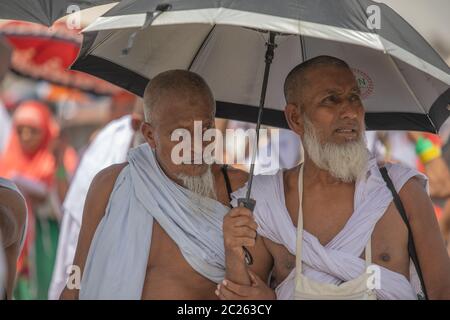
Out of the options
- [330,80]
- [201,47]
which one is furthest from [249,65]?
[330,80]

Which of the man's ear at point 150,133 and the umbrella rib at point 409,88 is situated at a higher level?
the umbrella rib at point 409,88

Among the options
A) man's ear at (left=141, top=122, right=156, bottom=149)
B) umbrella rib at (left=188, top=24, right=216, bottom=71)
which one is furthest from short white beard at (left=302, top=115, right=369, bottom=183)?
umbrella rib at (left=188, top=24, right=216, bottom=71)

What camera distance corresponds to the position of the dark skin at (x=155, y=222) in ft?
16.6

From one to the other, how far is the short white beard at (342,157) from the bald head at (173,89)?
540 millimetres

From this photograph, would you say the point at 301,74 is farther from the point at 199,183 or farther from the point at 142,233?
the point at 142,233

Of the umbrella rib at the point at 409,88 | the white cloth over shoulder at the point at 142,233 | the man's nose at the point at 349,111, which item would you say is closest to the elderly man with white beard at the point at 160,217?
the white cloth over shoulder at the point at 142,233

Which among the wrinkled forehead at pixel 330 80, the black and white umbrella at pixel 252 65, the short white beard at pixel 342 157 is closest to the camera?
the short white beard at pixel 342 157

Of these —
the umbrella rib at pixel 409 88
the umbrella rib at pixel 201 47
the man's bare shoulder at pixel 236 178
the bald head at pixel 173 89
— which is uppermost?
the umbrella rib at pixel 201 47

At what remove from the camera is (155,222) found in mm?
5152

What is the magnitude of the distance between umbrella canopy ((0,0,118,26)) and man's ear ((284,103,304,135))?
1.02 m

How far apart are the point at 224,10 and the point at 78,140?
30.4 feet

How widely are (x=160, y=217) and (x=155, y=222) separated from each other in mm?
57

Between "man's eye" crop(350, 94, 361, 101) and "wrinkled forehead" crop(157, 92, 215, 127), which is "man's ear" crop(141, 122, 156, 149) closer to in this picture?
"wrinkled forehead" crop(157, 92, 215, 127)

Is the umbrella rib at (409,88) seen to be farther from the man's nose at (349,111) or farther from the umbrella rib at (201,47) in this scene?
the umbrella rib at (201,47)
